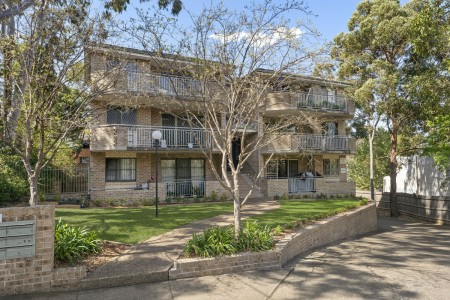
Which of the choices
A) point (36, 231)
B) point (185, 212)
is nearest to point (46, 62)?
point (36, 231)

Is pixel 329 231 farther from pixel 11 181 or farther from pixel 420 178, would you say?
pixel 420 178

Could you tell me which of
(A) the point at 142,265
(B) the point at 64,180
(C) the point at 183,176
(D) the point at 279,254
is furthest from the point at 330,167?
(A) the point at 142,265

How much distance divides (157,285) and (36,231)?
2.22 m

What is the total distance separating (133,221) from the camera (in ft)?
33.3

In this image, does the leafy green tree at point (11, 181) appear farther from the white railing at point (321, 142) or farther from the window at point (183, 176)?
the white railing at point (321, 142)

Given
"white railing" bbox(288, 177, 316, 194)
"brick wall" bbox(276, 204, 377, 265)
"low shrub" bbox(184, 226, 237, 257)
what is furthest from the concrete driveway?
"white railing" bbox(288, 177, 316, 194)

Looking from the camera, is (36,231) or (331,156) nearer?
(36,231)

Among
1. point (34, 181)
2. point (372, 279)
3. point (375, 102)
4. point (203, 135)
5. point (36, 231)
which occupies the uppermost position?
point (375, 102)

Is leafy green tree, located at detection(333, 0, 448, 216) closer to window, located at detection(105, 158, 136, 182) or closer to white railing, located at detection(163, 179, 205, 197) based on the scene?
white railing, located at detection(163, 179, 205, 197)

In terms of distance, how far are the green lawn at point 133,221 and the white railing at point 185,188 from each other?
4.23 metres

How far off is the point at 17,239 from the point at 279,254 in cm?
484

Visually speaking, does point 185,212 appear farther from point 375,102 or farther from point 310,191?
point 375,102

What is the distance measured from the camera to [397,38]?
18828 mm

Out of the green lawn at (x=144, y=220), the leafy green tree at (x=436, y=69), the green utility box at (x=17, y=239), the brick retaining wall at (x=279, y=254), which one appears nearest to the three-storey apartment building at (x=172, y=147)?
the green lawn at (x=144, y=220)
